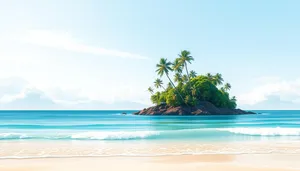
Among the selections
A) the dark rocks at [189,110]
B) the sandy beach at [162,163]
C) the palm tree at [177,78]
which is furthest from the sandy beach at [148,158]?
the palm tree at [177,78]

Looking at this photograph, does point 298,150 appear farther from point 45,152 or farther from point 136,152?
point 45,152

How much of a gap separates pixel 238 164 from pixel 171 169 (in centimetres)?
269

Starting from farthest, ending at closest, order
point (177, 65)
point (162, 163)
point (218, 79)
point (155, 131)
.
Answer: point (218, 79), point (177, 65), point (155, 131), point (162, 163)

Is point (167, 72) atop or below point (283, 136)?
atop

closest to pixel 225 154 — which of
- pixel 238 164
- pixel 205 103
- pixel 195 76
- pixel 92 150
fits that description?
pixel 238 164

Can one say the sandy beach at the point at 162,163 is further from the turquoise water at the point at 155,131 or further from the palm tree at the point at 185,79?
the palm tree at the point at 185,79

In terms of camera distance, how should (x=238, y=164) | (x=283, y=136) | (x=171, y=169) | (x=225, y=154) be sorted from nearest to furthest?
(x=171, y=169) < (x=238, y=164) < (x=225, y=154) < (x=283, y=136)

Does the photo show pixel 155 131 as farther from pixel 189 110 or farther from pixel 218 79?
pixel 218 79

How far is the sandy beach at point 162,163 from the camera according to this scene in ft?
33.9

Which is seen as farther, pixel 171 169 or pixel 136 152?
pixel 136 152

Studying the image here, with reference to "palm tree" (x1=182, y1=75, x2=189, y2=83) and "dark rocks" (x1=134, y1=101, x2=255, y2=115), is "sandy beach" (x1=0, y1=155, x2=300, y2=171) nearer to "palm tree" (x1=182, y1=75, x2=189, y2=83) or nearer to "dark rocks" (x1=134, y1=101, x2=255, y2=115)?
"dark rocks" (x1=134, y1=101, x2=255, y2=115)

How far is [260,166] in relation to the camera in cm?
1067

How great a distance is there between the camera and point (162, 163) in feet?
36.7

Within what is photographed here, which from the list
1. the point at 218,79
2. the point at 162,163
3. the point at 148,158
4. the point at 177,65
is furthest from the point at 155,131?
the point at 218,79
